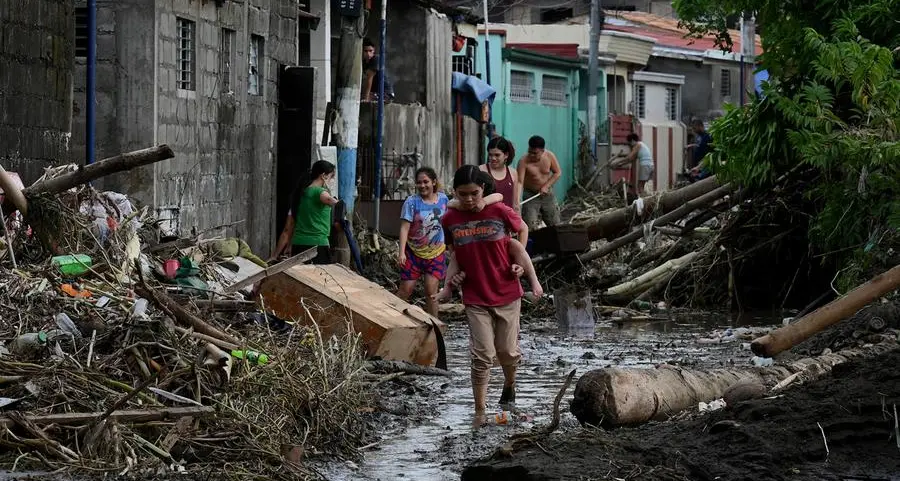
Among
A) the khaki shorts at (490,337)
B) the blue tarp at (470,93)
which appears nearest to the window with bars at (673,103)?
the blue tarp at (470,93)

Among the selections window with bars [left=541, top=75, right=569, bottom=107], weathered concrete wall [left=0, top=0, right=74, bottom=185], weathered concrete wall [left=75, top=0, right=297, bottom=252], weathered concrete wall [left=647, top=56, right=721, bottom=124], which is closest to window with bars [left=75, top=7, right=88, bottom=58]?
weathered concrete wall [left=75, top=0, right=297, bottom=252]

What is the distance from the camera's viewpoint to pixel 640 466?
704cm

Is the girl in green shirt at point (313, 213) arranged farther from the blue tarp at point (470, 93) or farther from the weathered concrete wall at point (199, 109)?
the blue tarp at point (470, 93)

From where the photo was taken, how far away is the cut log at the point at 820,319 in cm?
862

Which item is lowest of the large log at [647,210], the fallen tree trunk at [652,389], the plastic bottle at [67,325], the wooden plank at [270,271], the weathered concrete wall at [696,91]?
the fallen tree trunk at [652,389]

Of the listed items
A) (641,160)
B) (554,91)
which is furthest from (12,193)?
(554,91)

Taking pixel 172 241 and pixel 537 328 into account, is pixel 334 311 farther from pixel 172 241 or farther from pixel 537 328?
pixel 537 328

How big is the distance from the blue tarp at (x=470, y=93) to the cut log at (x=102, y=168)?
20802mm

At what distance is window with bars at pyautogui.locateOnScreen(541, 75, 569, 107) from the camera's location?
40.2 m

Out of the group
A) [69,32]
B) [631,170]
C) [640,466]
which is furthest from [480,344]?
[631,170]

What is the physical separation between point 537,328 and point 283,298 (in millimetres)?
5635

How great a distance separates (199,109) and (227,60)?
1.38m

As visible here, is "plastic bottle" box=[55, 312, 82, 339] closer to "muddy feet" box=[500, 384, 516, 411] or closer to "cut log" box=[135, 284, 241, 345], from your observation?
"cut log" box=[135, 284, 241, 345]

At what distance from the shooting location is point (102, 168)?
→ 361 inches
